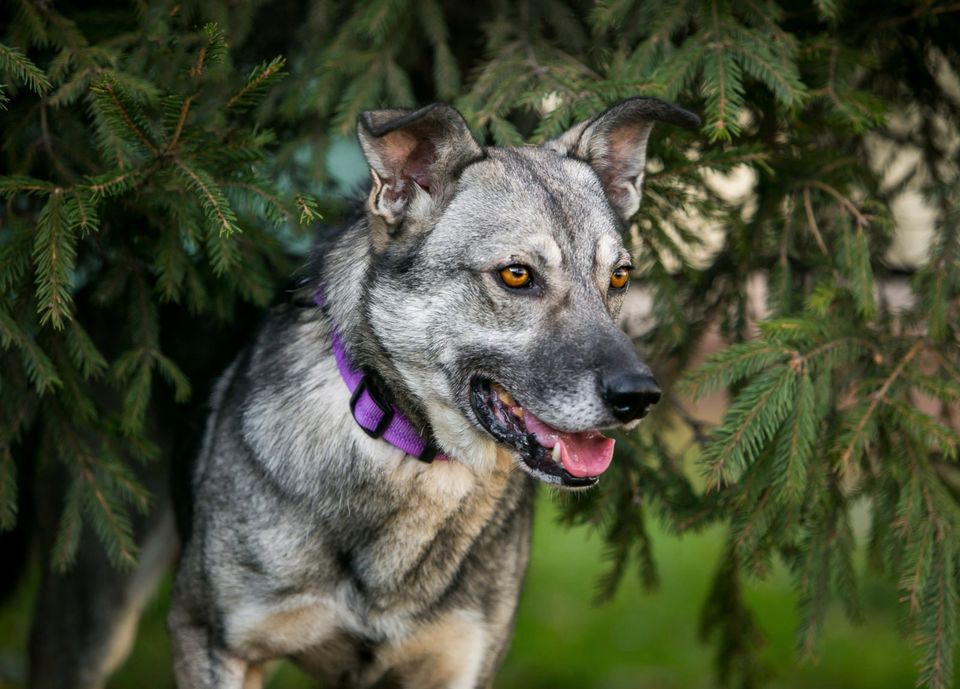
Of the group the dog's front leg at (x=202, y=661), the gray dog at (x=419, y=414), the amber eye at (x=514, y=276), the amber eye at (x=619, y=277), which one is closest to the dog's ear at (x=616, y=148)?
the gray dog at (x=419, y=414)

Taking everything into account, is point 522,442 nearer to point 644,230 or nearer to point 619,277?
point 619,277

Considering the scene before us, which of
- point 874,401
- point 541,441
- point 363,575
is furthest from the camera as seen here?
point 874,401

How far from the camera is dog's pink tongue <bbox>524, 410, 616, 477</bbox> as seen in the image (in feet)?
8.94

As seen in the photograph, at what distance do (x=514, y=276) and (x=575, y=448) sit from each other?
490 mm

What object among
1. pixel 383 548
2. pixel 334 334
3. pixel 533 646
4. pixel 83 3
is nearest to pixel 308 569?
pixel 383 548

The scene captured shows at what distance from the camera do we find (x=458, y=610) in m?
3.20

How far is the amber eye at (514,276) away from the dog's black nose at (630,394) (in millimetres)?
401

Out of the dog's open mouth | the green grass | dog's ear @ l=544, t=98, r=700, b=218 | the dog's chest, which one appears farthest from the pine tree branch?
the green grass

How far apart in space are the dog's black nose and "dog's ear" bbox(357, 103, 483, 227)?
0.81 meters

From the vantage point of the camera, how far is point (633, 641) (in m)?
5.71

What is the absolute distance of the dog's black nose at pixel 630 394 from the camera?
2.57 m

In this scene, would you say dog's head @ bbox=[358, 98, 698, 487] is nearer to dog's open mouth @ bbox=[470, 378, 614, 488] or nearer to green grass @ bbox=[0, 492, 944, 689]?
dog's open mouth @ bbox=[470, 378, 614, 488]

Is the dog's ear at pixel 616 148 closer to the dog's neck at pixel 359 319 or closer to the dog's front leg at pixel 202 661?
the dog's neck at pixel 359 319

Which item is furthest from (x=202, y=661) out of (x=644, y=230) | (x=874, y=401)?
(x=874, y=401)
